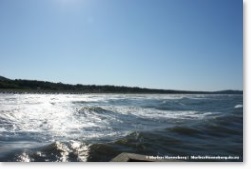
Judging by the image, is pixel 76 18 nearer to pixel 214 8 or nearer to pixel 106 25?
pixel 106 25

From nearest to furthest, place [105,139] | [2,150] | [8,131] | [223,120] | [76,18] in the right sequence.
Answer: [2,150]
[76,18]
[105,139]
[8,131]
[223,120]

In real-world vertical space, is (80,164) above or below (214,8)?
below

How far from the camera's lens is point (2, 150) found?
160 inches

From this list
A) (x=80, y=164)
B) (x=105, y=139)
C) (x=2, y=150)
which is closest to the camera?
(x=80, y=164)

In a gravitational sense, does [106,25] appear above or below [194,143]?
above

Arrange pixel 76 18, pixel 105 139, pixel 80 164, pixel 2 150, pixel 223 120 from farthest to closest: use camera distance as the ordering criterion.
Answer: pixel 223 120 → pixel 105 139 → pixel 76 18 → pixel 2 150 → pixel 80 164

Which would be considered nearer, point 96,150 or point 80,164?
point 80,164

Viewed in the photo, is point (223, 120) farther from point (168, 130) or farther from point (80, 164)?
point (80, 164)

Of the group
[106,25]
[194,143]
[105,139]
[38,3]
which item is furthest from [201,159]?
[38,3]

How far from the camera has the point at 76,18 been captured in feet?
14.3

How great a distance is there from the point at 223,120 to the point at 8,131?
14.3ft

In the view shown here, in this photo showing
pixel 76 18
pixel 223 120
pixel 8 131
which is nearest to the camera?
pixel 76 18

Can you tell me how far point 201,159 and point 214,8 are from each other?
1.96m

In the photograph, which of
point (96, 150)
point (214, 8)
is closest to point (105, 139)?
point (96, 150)
